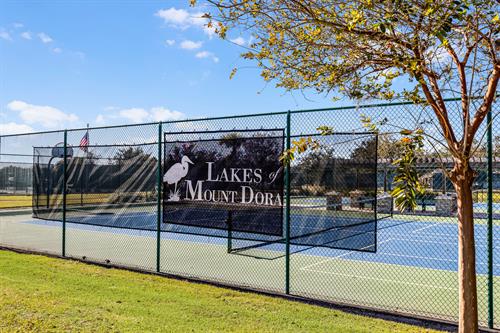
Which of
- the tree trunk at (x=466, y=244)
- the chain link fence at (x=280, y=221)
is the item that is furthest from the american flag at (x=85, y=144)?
the tree trunk at (x=466, y=244)

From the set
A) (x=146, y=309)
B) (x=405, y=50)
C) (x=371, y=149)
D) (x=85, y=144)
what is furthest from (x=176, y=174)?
(x=85, y=144)

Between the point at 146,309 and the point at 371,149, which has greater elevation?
the point at 371,149

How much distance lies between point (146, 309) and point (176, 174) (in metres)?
3.18

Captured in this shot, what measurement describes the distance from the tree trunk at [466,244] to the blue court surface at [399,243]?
4.76 m

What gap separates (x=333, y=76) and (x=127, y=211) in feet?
23.6

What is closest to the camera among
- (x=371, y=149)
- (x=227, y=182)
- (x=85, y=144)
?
(x=371, y=149)

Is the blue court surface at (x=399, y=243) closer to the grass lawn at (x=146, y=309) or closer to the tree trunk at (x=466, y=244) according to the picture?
the grass lawn at (x=146, y=309)

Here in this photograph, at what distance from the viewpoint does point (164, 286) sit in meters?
7.42

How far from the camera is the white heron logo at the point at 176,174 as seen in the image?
845cm

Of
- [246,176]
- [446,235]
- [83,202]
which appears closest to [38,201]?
[83,202]

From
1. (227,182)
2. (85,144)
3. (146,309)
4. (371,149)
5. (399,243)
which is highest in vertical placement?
(85,144)

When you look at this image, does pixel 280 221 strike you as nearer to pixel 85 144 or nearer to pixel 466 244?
pixel 466 244

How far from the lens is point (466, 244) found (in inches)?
139

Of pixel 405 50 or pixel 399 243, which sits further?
pixel 399 243
